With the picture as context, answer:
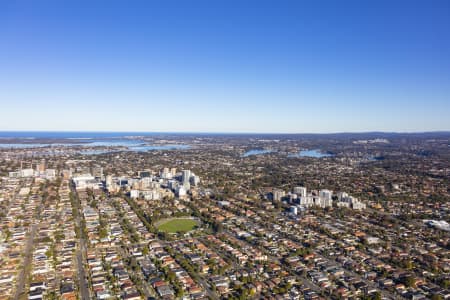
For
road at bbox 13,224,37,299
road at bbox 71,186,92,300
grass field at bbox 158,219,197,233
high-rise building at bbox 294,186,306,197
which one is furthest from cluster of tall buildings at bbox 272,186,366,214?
road at bbox 13,224,37,299

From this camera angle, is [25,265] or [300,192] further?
[300,192]

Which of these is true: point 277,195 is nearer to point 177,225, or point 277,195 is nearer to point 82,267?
point 177,225

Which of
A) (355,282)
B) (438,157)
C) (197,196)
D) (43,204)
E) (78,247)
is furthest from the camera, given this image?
(438,157)

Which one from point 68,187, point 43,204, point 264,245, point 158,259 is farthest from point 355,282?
point 68,187

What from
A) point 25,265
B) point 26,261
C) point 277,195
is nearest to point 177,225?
point 26,261

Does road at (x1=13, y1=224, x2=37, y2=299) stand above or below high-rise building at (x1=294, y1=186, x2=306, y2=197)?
below

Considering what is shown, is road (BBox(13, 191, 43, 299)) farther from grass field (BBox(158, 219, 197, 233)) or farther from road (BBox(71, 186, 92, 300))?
grass field (BBox(158, 219, 197, 233))

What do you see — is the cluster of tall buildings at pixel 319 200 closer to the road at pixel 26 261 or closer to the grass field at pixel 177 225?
the grass field at pixel 177 225

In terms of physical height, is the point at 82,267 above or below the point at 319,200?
below

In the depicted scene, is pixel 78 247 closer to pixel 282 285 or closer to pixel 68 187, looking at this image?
pixel 282 285
